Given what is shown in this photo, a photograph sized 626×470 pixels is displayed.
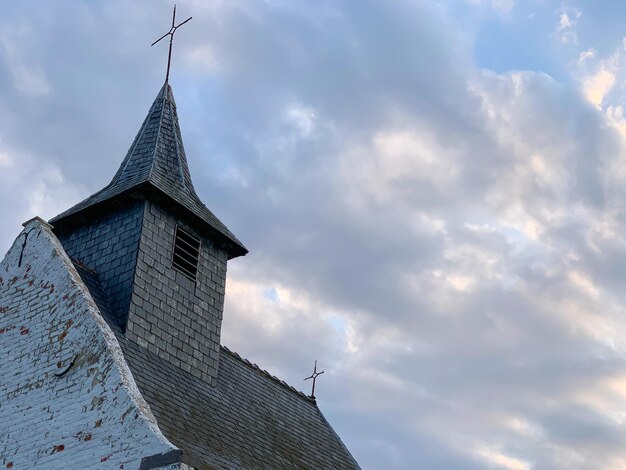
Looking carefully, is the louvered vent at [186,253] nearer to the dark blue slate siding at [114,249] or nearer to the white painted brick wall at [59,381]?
the dark blue slate siding at [114,249]

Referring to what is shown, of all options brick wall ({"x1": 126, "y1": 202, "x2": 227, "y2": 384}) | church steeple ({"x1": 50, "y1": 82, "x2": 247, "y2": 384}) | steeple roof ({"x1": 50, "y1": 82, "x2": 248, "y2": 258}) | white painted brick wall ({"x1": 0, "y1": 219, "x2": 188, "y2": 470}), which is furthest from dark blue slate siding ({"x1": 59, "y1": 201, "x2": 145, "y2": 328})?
white painted brick wall ({"x1": 0, "y1": 219, "x2": 188, "y2": 470})

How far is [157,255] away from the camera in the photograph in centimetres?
1939

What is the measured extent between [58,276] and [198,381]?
3.45 m

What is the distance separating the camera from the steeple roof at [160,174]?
65.6 feet

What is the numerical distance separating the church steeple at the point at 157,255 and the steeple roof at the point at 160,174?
29mm

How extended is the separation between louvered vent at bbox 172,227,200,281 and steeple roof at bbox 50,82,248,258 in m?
0.46

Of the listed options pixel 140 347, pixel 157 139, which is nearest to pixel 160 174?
pixel 157 139

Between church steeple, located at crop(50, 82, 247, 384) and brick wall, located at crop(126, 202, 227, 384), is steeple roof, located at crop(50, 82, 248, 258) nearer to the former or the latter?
church steeple, located at crop(50, 82, 247, 384)

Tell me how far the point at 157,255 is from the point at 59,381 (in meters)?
4.14

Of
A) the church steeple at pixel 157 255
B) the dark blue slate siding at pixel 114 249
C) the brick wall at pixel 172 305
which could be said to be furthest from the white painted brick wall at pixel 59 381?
the brick wall at pixel 172 305

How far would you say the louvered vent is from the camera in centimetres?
2002

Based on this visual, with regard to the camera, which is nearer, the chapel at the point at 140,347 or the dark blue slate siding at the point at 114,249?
the chapel at the point at 140,347

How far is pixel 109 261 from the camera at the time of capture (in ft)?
63.4

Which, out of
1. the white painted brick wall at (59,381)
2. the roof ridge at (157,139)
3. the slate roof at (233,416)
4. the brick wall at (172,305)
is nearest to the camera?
the white painted brick wall at (59,381)
